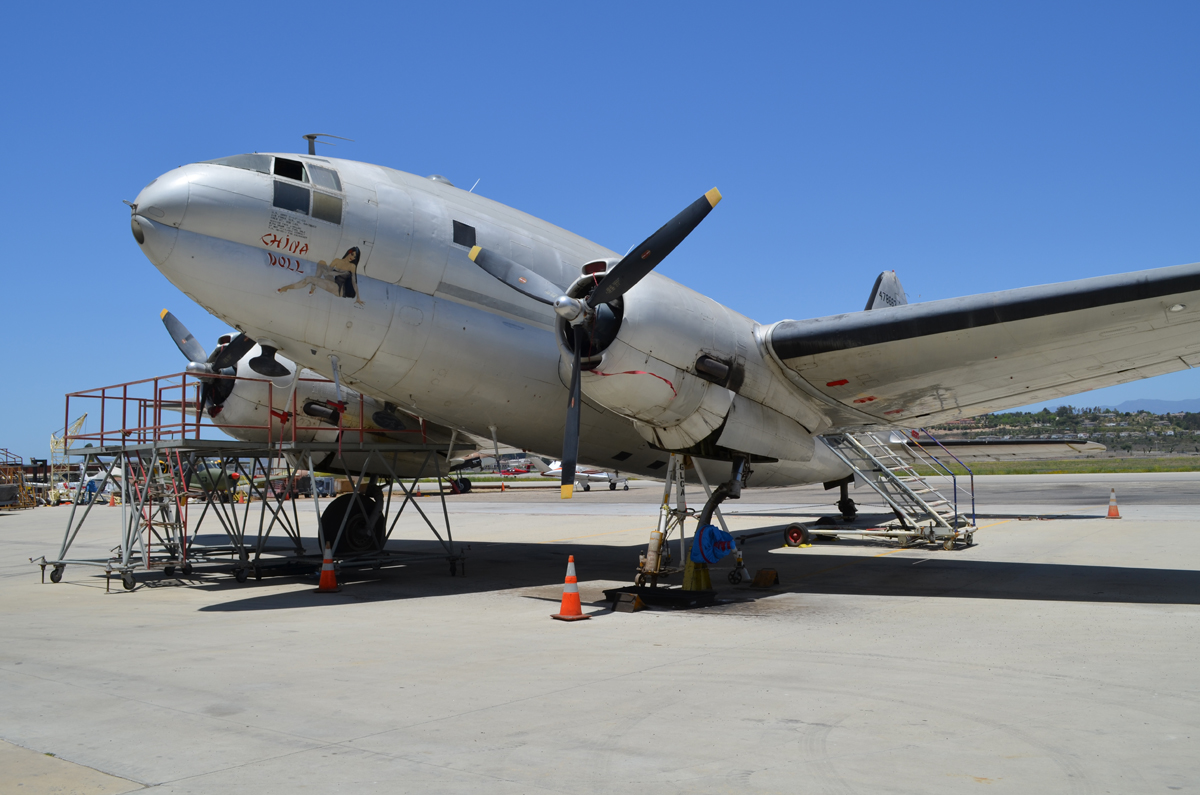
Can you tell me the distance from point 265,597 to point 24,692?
6036mm

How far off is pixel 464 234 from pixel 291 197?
2346 mm

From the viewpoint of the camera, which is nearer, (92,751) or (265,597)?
(92,751)

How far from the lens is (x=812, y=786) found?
4520 mm

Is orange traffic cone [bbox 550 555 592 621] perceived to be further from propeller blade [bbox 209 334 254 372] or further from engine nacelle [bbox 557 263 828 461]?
propeller blade [bbox 209 334 254 372]

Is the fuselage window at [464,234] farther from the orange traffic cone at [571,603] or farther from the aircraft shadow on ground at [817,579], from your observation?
the aircraft shadow on ground at [817,579]

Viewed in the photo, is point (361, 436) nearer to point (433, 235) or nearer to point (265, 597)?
point (265, 597)

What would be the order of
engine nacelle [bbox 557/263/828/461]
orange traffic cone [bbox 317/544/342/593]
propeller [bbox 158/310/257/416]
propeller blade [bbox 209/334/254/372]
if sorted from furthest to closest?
propeller [bbox 158/310/257/416]
propeller blade [bbox 209/334/254/372]
orange traffic cone [bbox 317/544/342/593]
engine nacelle [bbox 557/263/828/461]

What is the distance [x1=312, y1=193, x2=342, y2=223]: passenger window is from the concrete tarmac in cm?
513

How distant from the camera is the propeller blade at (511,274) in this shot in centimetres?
1125

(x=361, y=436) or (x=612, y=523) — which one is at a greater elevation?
(x=361, y=436)

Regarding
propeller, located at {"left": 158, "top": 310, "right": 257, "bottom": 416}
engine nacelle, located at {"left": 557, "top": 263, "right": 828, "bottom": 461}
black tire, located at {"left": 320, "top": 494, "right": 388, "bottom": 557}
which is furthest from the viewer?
black tire, located at {"left": 320, "top": 494, "right": 388, "bottom": 557}

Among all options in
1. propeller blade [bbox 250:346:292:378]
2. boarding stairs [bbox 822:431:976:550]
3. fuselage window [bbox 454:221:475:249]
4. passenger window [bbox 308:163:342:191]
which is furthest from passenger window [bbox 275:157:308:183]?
boarding stairs [bbox 822:431:976:550]

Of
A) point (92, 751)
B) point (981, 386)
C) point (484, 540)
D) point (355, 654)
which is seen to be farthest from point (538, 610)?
point (484, 540)

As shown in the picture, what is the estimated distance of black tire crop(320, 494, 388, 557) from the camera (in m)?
17.2
